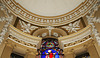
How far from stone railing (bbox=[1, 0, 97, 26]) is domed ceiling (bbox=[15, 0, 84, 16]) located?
15.5 inches

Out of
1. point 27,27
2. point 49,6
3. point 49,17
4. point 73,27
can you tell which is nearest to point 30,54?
point 27,27

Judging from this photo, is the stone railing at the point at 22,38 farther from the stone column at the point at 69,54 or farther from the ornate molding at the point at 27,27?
the stone column at the point at 69,54

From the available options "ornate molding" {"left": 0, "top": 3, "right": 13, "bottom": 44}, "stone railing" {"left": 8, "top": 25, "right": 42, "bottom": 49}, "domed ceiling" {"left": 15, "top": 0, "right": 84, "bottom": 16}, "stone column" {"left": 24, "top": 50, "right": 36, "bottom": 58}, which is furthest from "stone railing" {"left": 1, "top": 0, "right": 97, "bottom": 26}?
"stone column" {"left": 24, "top": 50, "right": 36, "bottom": 58}

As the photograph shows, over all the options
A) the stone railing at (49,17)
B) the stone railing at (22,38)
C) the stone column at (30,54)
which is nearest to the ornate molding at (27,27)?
the stone railing at (49,17)

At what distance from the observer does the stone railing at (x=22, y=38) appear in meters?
6.56

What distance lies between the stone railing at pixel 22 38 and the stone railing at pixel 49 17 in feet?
5.66

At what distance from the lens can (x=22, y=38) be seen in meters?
6.89

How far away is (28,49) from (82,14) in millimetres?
4437

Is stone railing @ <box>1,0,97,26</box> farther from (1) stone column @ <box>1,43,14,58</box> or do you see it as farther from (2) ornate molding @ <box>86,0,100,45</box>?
(1) stone column @ <box>1,43,14,58</box>

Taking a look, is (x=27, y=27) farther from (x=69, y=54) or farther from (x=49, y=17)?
(x=69, y=54)

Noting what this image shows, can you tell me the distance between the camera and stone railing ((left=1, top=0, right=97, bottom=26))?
798 centimetres

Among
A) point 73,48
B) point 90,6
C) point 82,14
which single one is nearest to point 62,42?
point 73,48

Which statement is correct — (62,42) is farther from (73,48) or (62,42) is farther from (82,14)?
(82,14)

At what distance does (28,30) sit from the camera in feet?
26.0
